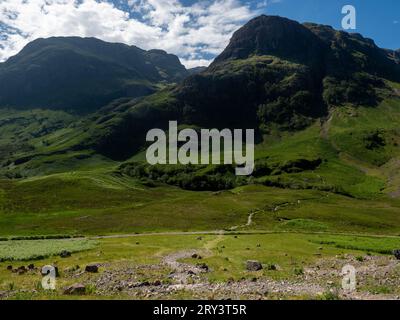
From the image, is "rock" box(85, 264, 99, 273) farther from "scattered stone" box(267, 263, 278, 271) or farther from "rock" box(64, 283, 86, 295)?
"scattered stone" box(267, 263, 278, 271)

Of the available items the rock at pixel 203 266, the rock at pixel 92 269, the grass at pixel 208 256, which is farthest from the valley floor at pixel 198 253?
the rock at pixel 92 269

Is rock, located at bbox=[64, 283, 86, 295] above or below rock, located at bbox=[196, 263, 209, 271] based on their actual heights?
above

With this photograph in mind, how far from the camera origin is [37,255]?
63.2 meters

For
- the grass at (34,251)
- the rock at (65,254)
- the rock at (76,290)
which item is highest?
the rock at (76,290)

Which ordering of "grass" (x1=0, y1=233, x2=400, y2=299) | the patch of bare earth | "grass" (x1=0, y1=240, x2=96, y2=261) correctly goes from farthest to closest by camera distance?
"grass" (x1=0, y1=240, x2=96, y2=261), "grass" (x1=0, y1=233, x2=400, y2=299), the patch of bare earth

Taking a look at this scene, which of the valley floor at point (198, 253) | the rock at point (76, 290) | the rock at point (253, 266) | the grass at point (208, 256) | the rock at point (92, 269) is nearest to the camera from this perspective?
the rock at point (76, 290)

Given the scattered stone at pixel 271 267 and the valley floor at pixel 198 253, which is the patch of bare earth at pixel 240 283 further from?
the scattered stone at pixel 271 267

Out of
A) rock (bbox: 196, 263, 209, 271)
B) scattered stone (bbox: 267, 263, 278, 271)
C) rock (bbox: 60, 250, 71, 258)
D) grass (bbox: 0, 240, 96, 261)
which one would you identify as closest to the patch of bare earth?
rock (bbox: 196, 263, 209, 271)

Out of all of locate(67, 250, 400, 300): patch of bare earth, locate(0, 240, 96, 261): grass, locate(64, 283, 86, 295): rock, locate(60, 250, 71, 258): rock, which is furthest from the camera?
locate(60, 250, 71, 258): rock

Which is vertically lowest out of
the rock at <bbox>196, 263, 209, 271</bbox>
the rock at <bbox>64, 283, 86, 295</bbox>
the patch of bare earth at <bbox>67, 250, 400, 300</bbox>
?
the rock at <bbox>196, 263, 209, 271</bbox>

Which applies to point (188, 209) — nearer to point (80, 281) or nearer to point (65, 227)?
point (65, 227)

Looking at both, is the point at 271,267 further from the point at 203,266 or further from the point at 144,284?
the point at 144,284

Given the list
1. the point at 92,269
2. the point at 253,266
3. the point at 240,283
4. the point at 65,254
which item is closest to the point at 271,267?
the point at 253,266

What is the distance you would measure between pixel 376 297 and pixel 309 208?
117416mm
